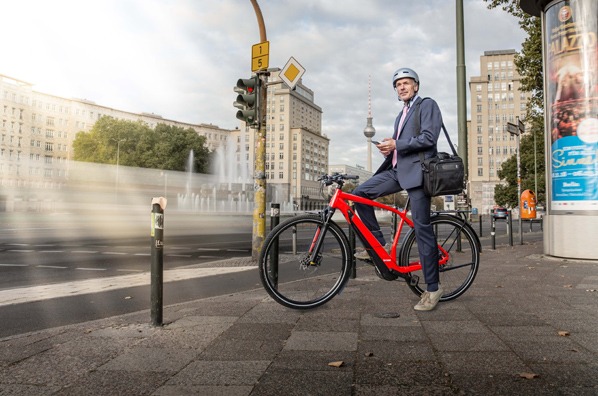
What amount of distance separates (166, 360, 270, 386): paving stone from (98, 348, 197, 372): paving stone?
0.10m

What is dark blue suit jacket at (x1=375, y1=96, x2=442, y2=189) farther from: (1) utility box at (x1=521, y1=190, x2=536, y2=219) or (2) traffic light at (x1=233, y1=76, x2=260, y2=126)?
(1) utility box at (x1=521, y1=190, x2=536, y2=219)

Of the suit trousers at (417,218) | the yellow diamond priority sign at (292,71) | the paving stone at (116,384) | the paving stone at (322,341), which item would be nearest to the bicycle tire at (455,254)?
the suit trousers at (417,218)

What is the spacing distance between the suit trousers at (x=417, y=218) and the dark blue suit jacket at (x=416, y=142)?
0.10 m

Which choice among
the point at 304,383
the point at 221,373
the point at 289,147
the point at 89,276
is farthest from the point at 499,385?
the point at 289,147

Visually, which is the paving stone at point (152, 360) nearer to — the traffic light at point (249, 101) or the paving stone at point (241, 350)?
the paving stone at point (241, 350)

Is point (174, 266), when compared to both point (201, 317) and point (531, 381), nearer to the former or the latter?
point (201, 317)

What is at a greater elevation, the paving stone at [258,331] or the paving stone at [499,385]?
the paving stone at [499,385]

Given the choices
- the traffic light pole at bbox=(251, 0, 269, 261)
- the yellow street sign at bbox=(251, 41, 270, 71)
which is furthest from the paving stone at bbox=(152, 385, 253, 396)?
the yellow street sign at bbox=(251, 41, 270, 71)

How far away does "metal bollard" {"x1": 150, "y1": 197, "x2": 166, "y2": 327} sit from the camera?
3363 millimetres

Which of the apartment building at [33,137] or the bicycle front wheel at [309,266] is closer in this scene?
the bicycle front wheel at [309,266]

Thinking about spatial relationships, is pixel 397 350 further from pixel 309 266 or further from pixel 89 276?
pixel 89 276

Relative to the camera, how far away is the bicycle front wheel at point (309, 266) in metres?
3.75

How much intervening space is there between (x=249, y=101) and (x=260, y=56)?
1.15 metres

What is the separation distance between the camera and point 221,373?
2.39 meters
